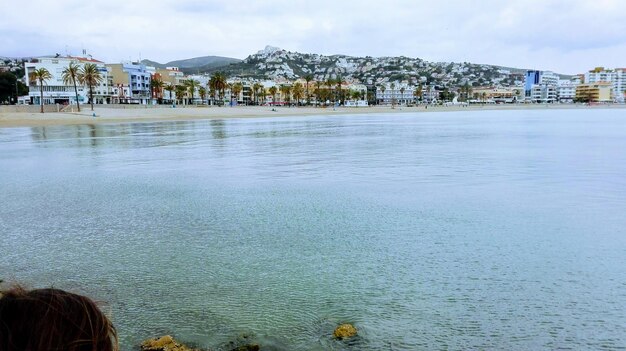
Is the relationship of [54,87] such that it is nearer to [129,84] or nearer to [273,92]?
[129,84]

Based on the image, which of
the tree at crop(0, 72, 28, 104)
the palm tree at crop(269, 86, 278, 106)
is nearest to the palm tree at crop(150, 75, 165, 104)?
the tree at crop(0, 72, 28, 104)

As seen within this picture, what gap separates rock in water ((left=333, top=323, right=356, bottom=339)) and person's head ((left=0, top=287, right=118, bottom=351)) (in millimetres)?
6414

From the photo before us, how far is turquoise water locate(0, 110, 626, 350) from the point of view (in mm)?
7945

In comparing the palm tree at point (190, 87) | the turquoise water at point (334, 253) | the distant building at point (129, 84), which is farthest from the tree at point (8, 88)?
the turquoise water at point (334, 253)

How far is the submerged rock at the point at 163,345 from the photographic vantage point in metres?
7.12

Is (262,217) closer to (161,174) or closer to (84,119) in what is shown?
(161,174)

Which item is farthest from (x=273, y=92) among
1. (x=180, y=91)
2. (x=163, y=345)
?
(x=163, y=345)

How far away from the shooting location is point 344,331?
7617mm

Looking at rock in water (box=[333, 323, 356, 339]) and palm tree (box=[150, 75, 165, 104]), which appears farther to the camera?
palm tree (box=[150, 75, 165, 104])

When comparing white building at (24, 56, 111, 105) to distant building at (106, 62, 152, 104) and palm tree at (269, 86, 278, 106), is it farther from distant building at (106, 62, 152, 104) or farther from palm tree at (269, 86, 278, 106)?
palm tree at (269, 86, 278, 106)

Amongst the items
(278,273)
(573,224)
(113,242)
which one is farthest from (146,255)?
(573,224)

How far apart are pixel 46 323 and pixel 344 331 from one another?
6.58 metres

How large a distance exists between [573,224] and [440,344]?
854cm

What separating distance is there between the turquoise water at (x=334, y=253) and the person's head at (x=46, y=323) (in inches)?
194
